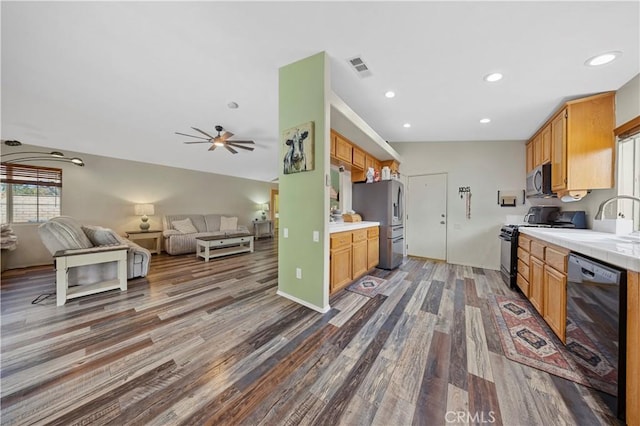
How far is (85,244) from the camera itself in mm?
2836

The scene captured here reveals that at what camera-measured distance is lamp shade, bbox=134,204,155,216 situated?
5.14m

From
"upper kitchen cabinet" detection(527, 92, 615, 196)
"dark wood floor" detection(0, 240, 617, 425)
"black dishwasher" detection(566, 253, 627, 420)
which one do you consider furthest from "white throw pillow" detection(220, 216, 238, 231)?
"upper kitchen cabinet" detection(527, 92, 615, 196)

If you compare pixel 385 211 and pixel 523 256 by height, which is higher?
pixel 385 211

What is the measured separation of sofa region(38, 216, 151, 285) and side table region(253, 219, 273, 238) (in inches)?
175

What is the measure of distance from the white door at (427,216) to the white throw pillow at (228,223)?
538 centimetres

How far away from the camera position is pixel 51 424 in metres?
1.08

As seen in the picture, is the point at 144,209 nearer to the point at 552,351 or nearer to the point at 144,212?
the point at 144,212

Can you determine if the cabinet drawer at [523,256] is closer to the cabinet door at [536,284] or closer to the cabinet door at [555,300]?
the cabinet door at [536,284]

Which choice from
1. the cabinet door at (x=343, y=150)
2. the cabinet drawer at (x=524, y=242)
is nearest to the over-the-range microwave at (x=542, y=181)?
the cabinet drawer at (x=524, y=242)

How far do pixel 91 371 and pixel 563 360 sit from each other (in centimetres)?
348

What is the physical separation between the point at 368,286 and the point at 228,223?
5.38 metres

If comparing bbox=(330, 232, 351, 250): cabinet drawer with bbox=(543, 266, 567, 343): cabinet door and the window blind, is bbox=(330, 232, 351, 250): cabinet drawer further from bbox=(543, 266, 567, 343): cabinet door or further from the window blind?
the window blind

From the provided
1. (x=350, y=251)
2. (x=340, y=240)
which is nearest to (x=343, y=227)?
(x=340, y=240)

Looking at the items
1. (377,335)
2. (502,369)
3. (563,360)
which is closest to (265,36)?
(377,335)
